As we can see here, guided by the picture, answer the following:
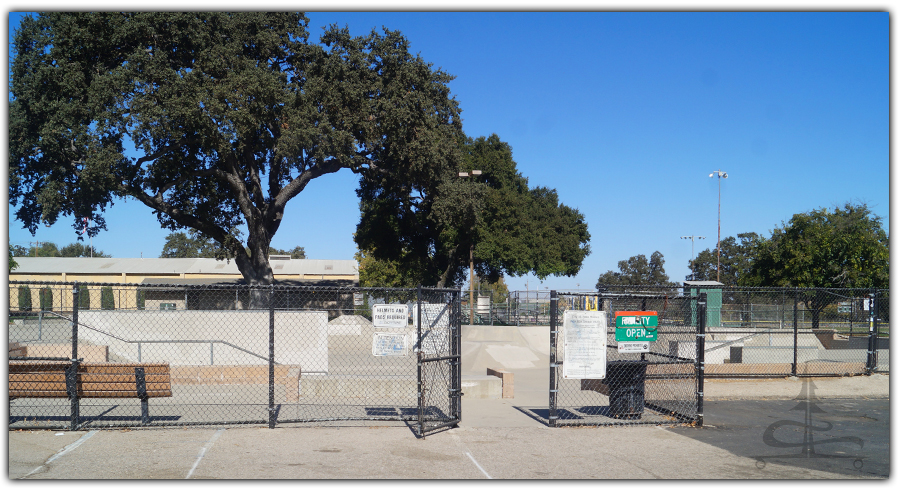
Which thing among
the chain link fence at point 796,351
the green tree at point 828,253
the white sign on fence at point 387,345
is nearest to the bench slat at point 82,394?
the white sign on fence at point 387,345

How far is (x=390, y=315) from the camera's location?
903 cm

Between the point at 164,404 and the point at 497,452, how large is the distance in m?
6.05

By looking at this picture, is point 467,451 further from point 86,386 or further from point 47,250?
point 47,250

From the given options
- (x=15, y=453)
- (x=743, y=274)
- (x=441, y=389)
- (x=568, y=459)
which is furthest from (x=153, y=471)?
(x=743, y=274)

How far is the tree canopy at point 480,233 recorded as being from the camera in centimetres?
4141

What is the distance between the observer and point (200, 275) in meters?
64.9

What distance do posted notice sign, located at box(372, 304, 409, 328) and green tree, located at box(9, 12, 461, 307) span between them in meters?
20.2

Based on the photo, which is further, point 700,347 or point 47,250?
point 47,250

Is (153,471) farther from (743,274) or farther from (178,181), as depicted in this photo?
(743,274)

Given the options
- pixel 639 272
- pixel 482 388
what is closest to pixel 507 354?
pixel 482 388

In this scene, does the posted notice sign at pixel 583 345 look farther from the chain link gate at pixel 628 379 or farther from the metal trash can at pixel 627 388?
the metal trash can at pixel 627 388

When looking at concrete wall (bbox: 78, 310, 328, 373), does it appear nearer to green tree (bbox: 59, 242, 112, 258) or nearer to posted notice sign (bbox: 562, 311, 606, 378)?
posted notice sign (bbox: 562, 311, 606, 378)

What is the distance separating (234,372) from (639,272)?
11006 cm

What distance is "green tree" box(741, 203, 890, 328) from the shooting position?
3841 centimetres
